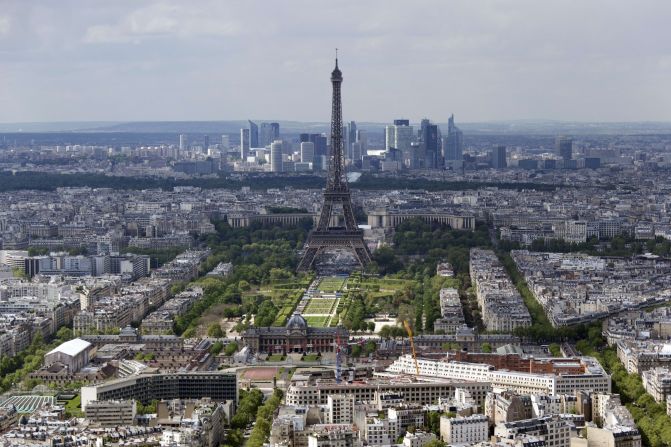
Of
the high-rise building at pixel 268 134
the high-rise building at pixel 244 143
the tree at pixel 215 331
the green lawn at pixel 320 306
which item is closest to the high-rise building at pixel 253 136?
the high-rise building at pixel 268 134

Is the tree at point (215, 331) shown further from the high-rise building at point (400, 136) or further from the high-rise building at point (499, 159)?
the high-rise building at point (400, 136)

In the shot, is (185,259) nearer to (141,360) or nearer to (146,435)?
(141,360)

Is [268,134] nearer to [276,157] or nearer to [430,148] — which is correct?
[430,148]

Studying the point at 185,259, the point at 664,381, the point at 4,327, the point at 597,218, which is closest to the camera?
the point at 664,381

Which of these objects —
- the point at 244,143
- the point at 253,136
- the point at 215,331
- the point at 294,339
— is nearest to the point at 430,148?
the point at 244,143

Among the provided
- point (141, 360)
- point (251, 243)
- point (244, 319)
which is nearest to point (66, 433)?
point (141, 360)
